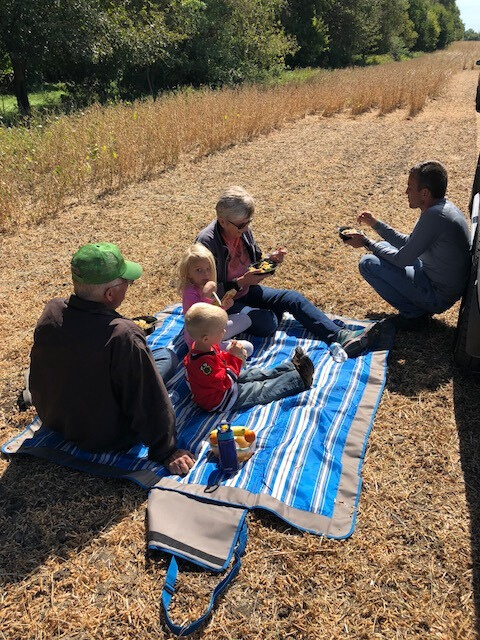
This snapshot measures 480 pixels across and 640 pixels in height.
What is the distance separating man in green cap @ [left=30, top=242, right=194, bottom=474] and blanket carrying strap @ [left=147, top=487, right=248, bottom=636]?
9.2 inches

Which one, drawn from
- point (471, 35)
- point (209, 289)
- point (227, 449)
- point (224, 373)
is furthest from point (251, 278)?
point (471, 35)

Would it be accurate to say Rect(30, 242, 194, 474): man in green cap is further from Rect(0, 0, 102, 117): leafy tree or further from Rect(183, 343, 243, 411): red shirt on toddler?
Rect(0, 0, 102, 117): leafy tree

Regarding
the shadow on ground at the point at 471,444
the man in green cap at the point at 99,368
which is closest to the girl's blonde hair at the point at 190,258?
the man in green cap at the point at 99,368

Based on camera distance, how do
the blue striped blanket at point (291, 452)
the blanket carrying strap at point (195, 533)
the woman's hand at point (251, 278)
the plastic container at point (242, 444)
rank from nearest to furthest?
the blanket carrying strap at point (195, 533), the blue striped blanket at point (291, 452), the plastic container at point (242, 444), the woman's hand at point (251, 278)

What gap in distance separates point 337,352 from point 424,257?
40.1 inches

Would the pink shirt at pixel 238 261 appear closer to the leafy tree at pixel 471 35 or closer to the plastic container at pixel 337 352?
the plastic container at pixel 337 352

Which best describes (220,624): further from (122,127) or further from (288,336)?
(122,127)

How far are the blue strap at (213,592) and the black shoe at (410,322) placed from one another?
2.35 m

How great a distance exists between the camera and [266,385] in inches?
133

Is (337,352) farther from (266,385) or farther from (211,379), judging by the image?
(211,379)

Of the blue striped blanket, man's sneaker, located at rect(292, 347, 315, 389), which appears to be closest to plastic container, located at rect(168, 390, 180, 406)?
the blue striped blanket

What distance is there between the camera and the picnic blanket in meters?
2.40

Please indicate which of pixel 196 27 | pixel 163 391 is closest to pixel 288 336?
pixel 163 391

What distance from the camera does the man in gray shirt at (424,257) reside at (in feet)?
11.8
